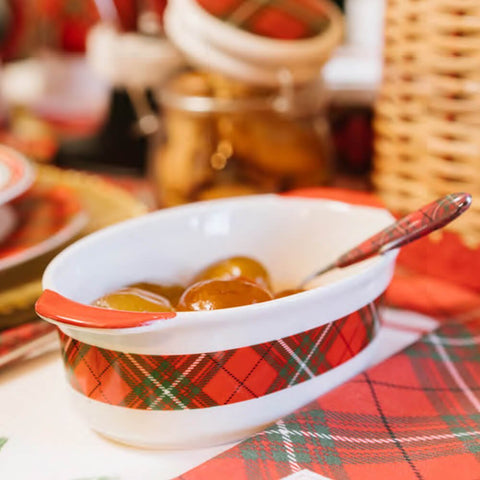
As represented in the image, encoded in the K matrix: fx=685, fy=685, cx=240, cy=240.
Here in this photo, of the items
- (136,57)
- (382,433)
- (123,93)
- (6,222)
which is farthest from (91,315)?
(123,93)

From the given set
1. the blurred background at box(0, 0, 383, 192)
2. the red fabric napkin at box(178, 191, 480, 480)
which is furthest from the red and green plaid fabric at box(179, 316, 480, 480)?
the blurred background at box(0, 0, 383, 192)

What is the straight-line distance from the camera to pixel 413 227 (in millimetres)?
385

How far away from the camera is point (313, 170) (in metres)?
0.64

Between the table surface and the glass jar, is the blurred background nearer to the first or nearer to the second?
the glass jar

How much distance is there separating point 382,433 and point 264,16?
1.22 ft

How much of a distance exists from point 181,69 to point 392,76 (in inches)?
8.9

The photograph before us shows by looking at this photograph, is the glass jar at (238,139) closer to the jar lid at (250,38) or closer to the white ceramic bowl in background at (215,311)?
the jar lid at (250,38)

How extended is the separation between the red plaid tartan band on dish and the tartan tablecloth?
1.0 inches

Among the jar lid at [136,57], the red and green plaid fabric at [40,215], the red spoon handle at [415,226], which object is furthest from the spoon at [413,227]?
the jar lid at [136,57]

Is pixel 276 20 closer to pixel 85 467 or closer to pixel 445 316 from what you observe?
pixel 445 316

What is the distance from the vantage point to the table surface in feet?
1.11

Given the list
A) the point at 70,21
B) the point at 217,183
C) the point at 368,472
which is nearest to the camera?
the point at 368,472

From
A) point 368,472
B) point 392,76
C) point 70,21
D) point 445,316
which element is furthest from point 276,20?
point 70,21

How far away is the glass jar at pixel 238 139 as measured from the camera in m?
0.62
